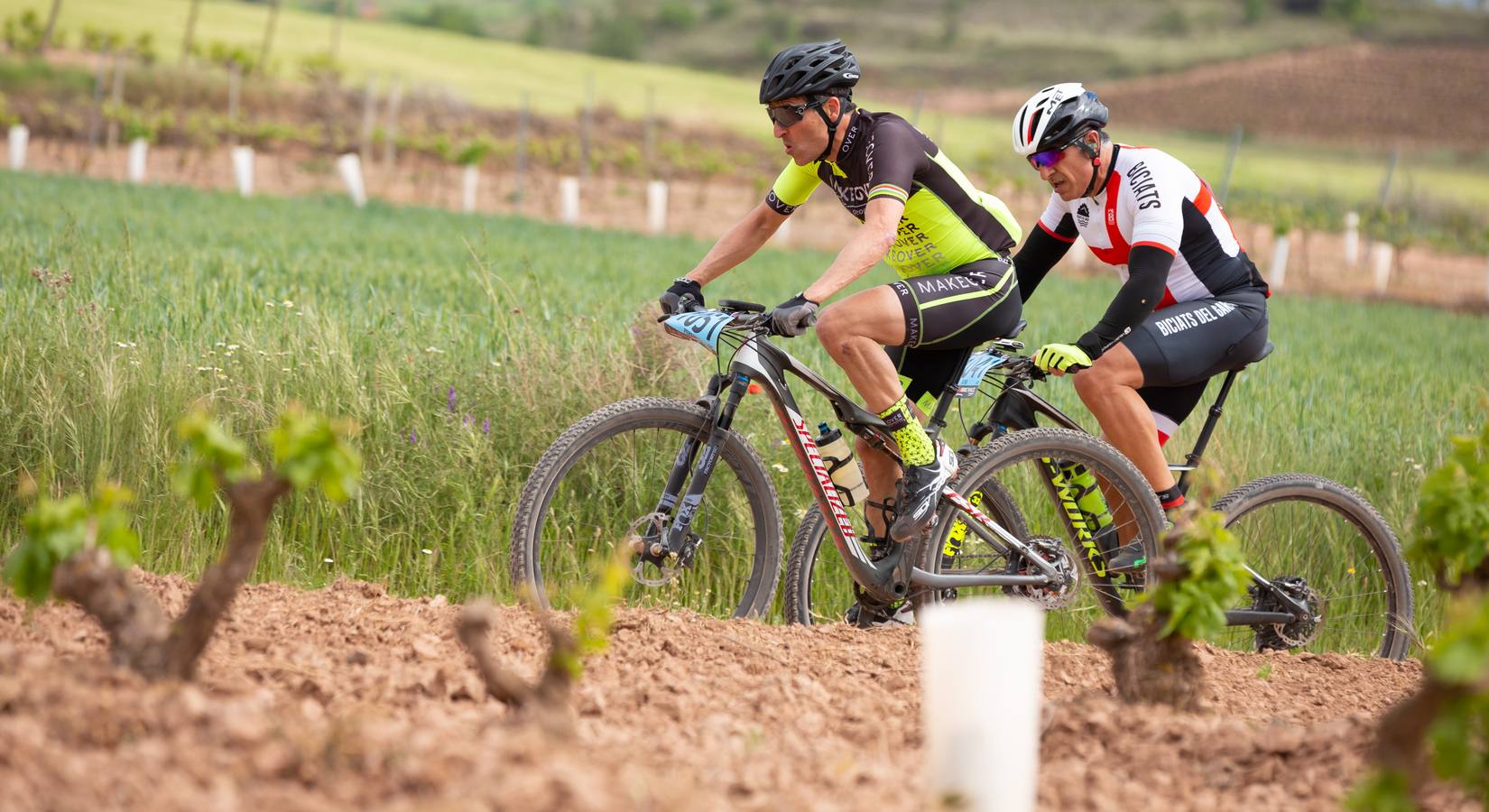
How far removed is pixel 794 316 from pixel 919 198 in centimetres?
85

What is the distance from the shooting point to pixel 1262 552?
18.7 ft

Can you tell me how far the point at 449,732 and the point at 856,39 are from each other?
107707 millimetres

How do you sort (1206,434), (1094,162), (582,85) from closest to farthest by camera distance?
(1094,162) < (1206,434) < (582,85)

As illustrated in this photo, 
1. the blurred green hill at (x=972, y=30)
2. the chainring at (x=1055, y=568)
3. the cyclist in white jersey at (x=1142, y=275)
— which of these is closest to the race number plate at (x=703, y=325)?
the cyclist in white jersey at (x=1142, y=275)

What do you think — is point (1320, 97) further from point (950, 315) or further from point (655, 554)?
point (655, 554)

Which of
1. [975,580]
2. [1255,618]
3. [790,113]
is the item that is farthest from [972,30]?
[975,580]

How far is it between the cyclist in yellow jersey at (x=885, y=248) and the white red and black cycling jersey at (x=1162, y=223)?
1.10ft

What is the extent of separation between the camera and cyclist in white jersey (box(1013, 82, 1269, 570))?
4.72 m

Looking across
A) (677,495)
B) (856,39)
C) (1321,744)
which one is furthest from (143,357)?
(856,39)

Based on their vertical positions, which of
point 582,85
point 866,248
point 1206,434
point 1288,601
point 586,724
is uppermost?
point 582,85

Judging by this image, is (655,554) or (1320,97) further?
(1320,97)

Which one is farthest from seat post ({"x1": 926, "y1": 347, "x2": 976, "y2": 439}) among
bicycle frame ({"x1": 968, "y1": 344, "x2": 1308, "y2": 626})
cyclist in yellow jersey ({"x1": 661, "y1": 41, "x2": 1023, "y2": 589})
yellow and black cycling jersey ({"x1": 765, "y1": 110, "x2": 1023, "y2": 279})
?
yellow and black cycling jersey ({"x1": 765, "y1": 110, "x2": 1023, "y2": 279})

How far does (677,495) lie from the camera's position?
453cm

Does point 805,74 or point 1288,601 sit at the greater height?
point 805,74
